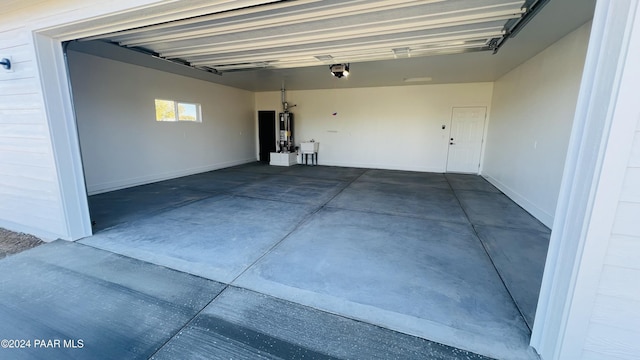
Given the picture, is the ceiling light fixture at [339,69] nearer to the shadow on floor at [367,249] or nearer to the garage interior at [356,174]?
the garage interior at [356,174]

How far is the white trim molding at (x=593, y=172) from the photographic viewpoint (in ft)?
3.67

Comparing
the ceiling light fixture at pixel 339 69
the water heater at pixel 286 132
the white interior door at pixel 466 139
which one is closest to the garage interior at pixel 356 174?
the white interior door at pixel 466 139

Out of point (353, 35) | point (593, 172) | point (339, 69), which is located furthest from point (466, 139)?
point (593, 172)

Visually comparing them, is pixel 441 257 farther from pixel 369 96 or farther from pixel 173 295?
pixel 369 96

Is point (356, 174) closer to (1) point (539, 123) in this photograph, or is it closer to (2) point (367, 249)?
(1) point (539, 123)

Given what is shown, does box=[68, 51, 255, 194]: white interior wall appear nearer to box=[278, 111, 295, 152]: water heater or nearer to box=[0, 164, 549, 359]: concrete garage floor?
box=[0, 164, 549, 359]: concrete garage floor

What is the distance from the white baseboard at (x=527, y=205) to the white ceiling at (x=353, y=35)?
2.57 m

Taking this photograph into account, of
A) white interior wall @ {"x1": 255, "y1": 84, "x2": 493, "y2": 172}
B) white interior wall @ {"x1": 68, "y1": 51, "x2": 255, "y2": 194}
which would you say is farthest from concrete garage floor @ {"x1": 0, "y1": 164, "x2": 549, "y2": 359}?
white interior wall @ {"x1": 255, "y1": 84, "x2": 493, "y2": 172}

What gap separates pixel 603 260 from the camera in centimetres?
124

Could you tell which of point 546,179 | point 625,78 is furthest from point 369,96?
point 625,78

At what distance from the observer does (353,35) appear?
341 centimetres

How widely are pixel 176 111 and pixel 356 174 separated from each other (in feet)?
17.4

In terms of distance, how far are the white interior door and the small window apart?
25.4ft

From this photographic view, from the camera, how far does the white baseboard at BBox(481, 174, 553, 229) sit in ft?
12.3
